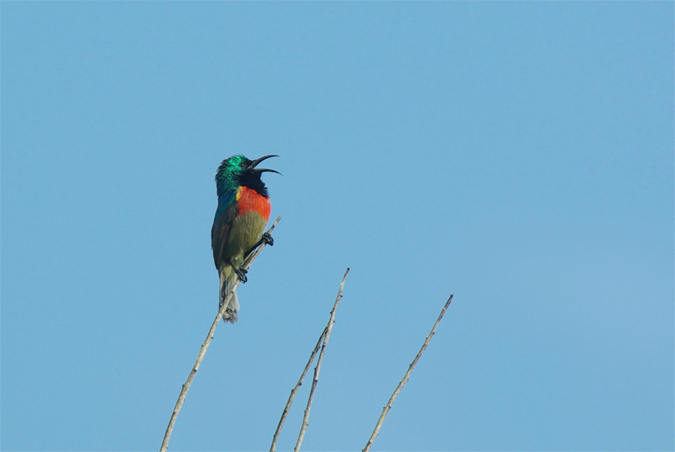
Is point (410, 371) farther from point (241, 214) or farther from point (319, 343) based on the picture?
point (241, 214)

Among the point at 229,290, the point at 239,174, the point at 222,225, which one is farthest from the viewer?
the point at 239,174

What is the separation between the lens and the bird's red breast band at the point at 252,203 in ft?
31.7

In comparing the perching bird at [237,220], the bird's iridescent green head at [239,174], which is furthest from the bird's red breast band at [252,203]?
the bird's iridescent green head at [239,174]

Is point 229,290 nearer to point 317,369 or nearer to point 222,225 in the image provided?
point 222,225

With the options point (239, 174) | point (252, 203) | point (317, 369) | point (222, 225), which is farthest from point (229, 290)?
point (317, 369)

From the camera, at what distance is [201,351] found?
179 inches

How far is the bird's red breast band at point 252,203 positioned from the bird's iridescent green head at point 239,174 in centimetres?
10

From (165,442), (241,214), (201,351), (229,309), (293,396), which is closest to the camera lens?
(165,442)

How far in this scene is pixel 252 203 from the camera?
382 inches

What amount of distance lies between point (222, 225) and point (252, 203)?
469 millimetres

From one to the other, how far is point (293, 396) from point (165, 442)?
→ 2.35ft

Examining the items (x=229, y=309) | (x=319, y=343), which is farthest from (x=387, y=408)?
(x=229, y=309)

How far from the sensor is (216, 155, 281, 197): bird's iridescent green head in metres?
10.0

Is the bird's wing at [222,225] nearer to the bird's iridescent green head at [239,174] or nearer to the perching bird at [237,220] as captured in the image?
the perching bird at [237,220]
